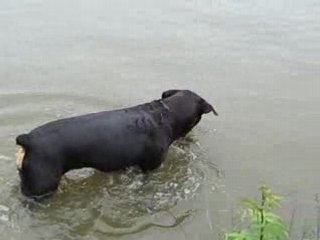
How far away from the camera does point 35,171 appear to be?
534cm

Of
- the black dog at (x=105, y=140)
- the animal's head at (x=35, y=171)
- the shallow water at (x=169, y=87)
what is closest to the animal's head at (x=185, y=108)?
the black dog at (x=105, y=140)

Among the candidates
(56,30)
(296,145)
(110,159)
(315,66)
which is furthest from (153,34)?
(110,159)

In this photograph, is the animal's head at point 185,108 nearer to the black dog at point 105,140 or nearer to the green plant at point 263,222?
the black dog at point 105,140

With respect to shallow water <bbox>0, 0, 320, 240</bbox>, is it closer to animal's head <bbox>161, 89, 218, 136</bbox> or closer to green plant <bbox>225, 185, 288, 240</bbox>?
animal's head <bbox>161, 89, 218, 136</bbox>

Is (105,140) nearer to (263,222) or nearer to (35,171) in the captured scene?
(35,171)

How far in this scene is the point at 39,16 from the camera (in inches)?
405

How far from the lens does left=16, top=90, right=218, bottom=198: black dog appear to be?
5.35 metres

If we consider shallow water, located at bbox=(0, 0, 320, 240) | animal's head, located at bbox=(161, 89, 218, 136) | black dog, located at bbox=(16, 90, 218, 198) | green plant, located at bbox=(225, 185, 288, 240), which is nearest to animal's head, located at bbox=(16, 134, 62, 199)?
black dog, located at bbox=(16, 90, 218, 198)

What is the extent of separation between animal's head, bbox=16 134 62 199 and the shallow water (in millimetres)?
208

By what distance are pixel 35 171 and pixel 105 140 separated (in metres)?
0.73

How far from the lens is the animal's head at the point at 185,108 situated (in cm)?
652

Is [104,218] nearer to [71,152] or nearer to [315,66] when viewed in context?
[71,152]

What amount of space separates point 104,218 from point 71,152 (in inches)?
25.6

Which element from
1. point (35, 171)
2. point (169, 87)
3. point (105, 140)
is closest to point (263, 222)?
point (35, 171)
